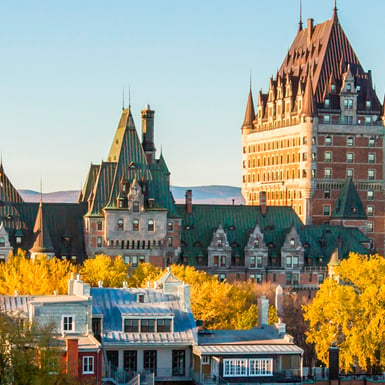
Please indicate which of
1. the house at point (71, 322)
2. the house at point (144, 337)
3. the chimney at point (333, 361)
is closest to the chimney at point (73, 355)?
the house at point (71, 322)

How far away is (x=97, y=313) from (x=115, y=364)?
4.09 meters

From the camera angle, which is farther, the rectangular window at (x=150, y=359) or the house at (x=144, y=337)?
the rectangular window at (x=150, y=359)

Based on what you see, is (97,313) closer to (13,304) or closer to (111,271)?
(13,304)

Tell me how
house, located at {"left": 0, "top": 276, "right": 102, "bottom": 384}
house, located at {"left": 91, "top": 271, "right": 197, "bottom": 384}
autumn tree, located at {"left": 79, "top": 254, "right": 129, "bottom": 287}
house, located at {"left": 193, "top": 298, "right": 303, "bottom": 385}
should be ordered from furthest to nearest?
1. autumn tree, located at {"left": 79, "top": 254, "right": 129, "bottom": 287}
2. house, located at {"left": 193, "top": 298, "right": 303, "bottom": 385}
3. house, located at {"left": 91, "top": 271, "right": 197, "bottom": 384}
4. house, located at {"left": 0, "top": 276, "right": 102, "bottom": 384}

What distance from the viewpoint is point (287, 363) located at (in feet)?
393

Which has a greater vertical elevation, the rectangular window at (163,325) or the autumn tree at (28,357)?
the rectangular window at (163,325)

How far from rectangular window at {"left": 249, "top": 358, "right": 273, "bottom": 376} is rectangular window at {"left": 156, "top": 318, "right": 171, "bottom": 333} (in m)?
6.59

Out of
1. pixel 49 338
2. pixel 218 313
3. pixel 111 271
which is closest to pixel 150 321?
pixel 49 338

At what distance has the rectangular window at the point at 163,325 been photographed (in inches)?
4692

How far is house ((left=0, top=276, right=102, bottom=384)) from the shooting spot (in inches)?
4274

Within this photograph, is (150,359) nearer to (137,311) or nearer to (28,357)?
(137,311)

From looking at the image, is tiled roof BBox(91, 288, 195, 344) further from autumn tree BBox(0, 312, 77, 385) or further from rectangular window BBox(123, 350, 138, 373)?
autumn tree BBox(0, 312, 77, 385)

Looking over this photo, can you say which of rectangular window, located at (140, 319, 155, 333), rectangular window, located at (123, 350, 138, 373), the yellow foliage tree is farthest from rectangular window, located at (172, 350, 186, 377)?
the yellow foliage tree

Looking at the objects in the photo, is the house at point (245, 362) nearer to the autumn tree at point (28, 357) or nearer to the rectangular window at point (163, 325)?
the rectangular window at point (163, 325)
